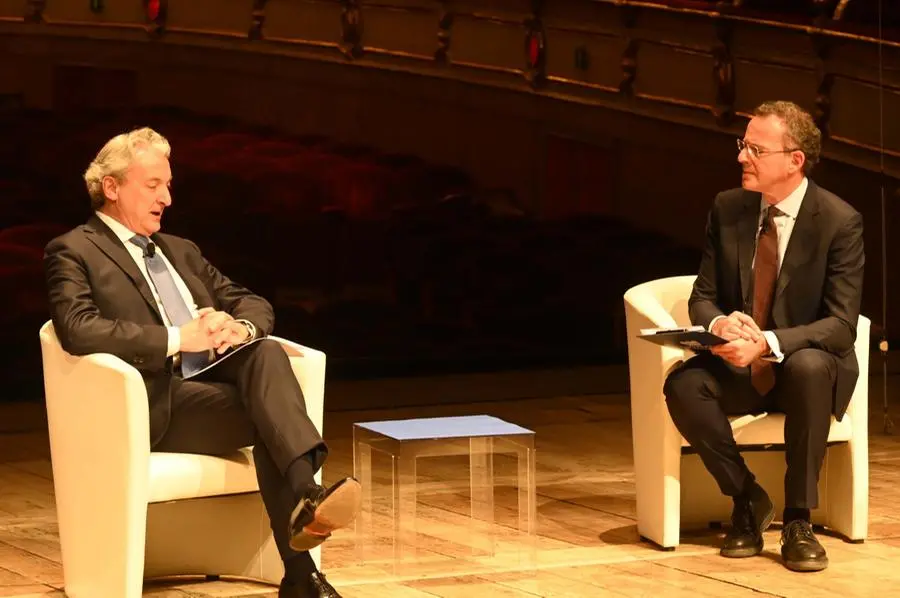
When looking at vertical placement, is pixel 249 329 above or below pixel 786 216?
below

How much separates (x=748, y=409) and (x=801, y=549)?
0.40 metres

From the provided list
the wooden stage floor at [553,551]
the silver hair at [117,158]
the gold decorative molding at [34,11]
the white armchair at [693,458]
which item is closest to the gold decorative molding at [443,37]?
the gold decorative molding at [34,11]

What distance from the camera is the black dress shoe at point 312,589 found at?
3621 millimetres

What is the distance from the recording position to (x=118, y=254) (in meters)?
3.84

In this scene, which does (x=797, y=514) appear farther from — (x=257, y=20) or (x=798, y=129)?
(x=257, y=20)

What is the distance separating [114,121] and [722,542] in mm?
3474

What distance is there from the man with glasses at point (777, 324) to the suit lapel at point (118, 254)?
4.31 ft

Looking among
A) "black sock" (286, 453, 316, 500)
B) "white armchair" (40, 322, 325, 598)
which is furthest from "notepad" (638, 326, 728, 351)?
"black sock" (286, 453, 316, 500)

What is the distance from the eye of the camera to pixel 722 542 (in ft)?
14.1

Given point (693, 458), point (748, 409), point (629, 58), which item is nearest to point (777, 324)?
point (748, 409)

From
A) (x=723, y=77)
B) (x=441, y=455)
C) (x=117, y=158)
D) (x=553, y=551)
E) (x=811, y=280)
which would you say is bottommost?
(x=553, y=551)

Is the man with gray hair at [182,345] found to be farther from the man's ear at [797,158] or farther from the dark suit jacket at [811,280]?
the man's ear at [797,158]

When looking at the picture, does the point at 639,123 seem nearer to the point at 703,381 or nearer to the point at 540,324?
the point at 540,324

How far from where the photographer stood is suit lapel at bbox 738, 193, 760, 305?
4270 millimetres
